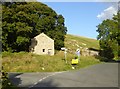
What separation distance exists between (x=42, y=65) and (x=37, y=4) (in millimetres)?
37776

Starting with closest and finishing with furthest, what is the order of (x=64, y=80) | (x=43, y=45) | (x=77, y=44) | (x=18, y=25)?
(x=64, y=80), (x=18, y=25), (x=43, y=45), (x=77, y=44)

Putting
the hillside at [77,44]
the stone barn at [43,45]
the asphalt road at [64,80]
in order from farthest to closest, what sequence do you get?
1. the hillside at [77,44]
2. the stone barn at [43,45]
3. the asphalt road at [64,80]

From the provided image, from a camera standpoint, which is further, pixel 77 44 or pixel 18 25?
pixel 77 44

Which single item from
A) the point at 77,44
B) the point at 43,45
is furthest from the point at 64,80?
the point at 77,44

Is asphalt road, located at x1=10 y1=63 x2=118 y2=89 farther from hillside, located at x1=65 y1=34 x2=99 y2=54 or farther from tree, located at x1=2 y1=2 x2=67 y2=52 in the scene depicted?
hillside, located at x1=65 y1=34 x2=99 y2=54

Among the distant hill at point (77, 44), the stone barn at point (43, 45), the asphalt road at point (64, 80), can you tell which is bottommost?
the asphalt road at point (64, 80)

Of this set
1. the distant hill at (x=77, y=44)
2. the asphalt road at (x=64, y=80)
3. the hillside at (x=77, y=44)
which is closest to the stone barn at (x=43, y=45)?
the hillside at (x=77, y=44)

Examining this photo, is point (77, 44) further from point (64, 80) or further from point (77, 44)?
point (64, 80)

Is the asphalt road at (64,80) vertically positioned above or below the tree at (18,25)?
below

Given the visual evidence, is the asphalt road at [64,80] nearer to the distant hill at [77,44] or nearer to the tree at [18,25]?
the tree at [18,25]

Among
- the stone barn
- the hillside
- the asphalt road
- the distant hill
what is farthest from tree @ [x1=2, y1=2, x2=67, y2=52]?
the asphalt road

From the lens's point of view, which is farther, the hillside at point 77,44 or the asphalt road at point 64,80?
Answer: the hillside at point 77,44

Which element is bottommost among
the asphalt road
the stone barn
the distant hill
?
the asphalt road

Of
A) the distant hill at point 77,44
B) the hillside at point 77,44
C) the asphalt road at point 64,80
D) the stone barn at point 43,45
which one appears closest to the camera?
the asphalt road at point 64,80
